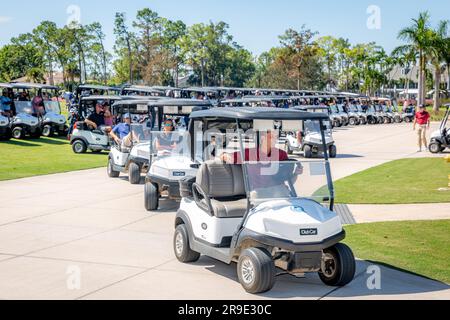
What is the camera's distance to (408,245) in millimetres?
8539

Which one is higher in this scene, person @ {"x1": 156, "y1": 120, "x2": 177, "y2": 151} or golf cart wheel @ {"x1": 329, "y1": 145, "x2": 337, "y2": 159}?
person @ {"x1": 156, "y1": 120, "x2": 177, "y2": 151}

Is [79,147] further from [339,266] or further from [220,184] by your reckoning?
[339,266]

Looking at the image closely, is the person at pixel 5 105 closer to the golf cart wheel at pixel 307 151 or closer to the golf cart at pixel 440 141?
the golf cart wheel at pixel 307 151

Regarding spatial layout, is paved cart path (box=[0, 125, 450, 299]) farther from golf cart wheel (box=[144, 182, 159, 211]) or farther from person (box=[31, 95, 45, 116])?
person (box=[31, 95, 45, 116])

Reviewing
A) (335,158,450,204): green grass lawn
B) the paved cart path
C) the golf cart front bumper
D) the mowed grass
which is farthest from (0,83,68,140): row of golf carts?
the golf cart front bumper

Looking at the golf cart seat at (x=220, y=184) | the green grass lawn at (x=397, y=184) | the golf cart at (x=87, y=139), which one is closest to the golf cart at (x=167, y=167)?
the green grass lawn at (x=397, y=184)

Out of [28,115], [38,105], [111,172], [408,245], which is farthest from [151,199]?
[38,105]

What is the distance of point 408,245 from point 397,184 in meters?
5.92

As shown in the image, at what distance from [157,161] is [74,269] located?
181 inches

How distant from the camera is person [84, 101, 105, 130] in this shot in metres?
22.2

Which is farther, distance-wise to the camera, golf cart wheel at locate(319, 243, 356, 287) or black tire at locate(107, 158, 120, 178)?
black tire at locate(107, 158, 120, 178)

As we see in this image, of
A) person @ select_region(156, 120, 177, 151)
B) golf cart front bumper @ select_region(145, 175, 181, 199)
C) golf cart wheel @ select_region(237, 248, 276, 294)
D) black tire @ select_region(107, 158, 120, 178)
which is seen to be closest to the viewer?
golf cart wheel @ select_region(237, 248, 276, 294)

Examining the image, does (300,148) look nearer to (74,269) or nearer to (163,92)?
(74,269)

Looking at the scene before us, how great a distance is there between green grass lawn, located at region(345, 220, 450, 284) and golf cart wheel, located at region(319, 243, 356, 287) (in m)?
1.02
